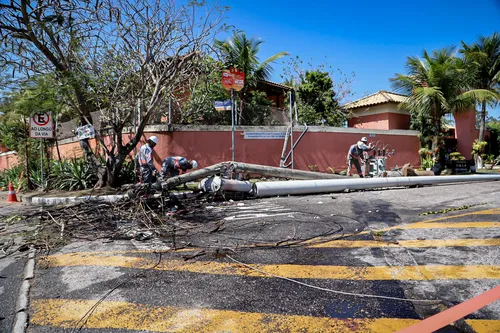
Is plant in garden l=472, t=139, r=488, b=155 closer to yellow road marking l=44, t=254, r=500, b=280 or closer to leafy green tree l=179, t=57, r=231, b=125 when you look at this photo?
leafy green tree l=179, t=57, r=231, b=125

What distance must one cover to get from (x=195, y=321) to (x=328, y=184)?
Answer: 7.61 m

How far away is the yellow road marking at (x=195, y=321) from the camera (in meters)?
2.64

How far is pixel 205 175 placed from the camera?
30.0ft

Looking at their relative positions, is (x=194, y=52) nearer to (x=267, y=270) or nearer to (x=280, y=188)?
(x=280, y=188)

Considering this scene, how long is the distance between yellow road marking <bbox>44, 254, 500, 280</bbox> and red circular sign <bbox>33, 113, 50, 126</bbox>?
8.47 metres

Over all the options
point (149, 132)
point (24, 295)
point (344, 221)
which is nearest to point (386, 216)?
point (344, 221)

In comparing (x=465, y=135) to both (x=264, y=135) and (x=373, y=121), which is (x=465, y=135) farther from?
(x=264, y=135)

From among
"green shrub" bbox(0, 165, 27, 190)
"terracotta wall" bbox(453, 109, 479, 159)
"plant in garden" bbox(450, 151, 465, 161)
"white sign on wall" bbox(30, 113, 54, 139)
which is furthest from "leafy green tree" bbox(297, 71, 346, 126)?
"green shrub" bbox(0, 165, 27, 190)

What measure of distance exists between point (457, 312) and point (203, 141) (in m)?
11.0

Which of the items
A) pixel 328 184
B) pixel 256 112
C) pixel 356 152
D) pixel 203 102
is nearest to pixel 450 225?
pixel 328 184

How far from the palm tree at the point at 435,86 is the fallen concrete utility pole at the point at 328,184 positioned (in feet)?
21.2

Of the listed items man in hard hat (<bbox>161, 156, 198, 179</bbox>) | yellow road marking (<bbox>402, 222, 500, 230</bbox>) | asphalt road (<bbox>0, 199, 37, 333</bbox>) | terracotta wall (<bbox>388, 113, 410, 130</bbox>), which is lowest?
asphalt road (<bbox>0, 199, 37, 333</bbox>)

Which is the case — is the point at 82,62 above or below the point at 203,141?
above

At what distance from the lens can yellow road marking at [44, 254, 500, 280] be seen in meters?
3.53
